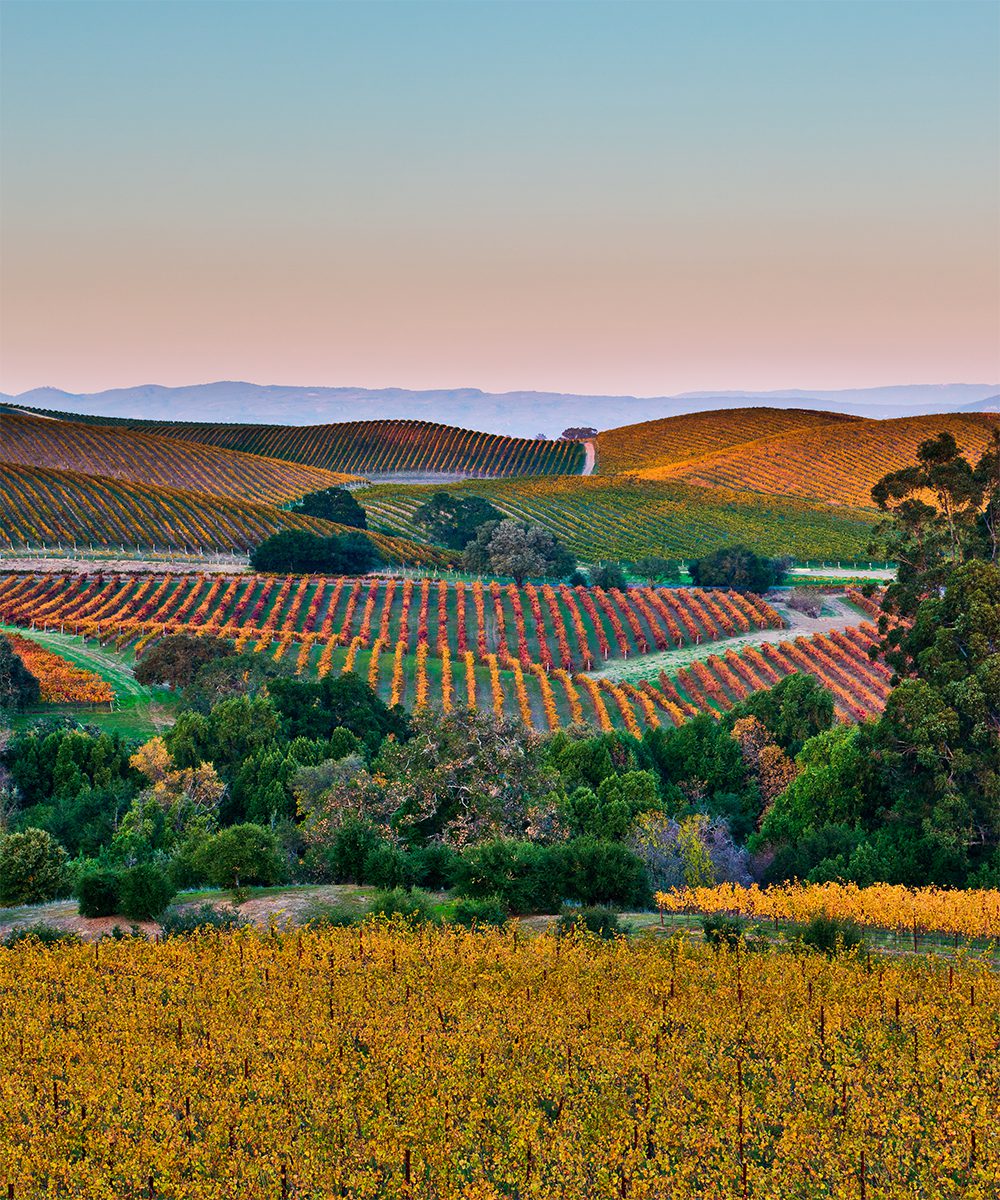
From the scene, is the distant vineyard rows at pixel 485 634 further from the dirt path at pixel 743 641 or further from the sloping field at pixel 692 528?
the sloping field at pixel 692 528

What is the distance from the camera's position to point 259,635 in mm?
92875

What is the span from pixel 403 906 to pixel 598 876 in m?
7.75

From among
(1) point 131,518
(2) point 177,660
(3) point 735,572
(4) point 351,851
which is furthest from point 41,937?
(1) point 131,518

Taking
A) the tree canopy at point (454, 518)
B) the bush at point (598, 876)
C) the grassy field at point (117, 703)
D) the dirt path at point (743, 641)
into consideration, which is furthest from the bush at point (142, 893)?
the tree canopy at point (454, 518)

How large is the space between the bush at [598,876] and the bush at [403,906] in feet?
17.2

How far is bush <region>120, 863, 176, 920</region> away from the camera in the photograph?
119 feet

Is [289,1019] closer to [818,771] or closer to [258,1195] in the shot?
[258,1195]

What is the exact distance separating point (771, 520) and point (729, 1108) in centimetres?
17595

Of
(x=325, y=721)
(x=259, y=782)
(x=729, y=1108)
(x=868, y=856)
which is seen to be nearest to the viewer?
(x=729, y=1108)

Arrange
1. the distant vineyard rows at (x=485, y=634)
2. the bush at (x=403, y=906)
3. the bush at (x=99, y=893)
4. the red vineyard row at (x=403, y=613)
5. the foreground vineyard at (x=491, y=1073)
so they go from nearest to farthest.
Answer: the foreground vineyard at (x=491, y=1073) → the bush at (x=403, y=906) → the bush at (x=99, y=893) → the distant vineyard rows at (x=485, y=634) → the red vineyard row at (x=403, y=613)

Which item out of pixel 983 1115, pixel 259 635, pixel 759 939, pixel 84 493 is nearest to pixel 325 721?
pixel 259 635

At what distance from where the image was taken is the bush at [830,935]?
30578mm

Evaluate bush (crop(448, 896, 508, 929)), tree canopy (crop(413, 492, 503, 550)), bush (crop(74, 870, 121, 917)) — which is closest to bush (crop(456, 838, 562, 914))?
bush (crop(448, 896, 508, 929))

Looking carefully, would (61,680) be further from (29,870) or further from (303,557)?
(303,557)
